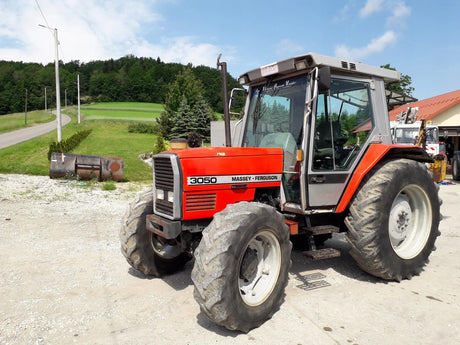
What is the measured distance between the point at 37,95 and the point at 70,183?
93.3 meters

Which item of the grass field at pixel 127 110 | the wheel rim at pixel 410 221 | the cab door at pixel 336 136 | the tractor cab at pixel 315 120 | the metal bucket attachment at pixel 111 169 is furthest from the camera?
the grass field at pixel 127 110

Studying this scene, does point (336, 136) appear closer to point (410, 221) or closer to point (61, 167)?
point (410, 221)

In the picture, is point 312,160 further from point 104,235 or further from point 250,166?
point 104,235

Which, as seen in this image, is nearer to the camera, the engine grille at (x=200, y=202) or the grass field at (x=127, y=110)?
the engine grille at (x=200, y=202)

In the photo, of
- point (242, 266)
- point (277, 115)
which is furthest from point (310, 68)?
point (242, 266)

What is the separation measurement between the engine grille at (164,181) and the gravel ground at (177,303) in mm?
1016

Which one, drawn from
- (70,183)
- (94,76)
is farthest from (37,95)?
(70,183)

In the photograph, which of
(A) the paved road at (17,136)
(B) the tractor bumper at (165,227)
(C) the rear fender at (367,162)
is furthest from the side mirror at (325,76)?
(A) the paved road at (17,136)

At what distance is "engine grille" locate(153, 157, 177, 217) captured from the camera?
148 inches

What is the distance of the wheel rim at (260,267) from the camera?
3.61 metres

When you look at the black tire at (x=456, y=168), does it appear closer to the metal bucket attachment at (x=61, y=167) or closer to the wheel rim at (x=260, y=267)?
the metal bucket attachment at (x=61, y=167)

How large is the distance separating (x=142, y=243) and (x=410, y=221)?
355cm

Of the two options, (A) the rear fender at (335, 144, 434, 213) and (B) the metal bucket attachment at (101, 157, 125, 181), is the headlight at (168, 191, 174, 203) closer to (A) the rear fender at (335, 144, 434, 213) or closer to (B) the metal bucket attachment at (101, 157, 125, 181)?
(A) the rear fender at (335, 144, 434, 213)

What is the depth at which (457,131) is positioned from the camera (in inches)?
818
